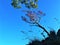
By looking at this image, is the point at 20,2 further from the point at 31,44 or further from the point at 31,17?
the point at 31,44

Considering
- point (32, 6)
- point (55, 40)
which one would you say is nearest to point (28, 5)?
point (32, 6)

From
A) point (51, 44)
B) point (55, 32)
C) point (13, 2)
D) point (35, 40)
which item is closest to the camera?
point (51, 44)

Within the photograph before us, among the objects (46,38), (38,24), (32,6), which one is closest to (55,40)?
(46,38)

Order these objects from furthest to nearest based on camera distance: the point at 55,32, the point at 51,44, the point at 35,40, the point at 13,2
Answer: the point at 13,2
the point at 55,32
the point at 35,40
the point at 51,44

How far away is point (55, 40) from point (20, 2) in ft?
30.0

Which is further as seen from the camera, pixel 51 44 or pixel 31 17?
pixel 31 17

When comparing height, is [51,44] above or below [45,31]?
below

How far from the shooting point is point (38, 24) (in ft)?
97.6

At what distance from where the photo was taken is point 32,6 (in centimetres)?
3133

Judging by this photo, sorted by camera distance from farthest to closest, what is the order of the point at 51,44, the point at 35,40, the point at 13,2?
1. the point at 13,2
2. the point at 35,40
3. the point at 51,44

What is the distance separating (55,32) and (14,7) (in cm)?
643

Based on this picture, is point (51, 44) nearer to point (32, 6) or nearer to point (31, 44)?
point (31, 44)

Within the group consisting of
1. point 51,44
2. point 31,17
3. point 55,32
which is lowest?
point 51,44

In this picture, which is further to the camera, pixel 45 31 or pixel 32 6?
pixel 32 6
